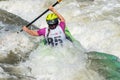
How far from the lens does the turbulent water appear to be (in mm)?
6543

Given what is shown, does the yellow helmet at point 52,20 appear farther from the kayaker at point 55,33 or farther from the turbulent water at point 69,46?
the turbulent water at point 69,46

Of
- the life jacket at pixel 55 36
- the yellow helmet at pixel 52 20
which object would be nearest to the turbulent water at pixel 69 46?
the life jacket at pixel 55 36

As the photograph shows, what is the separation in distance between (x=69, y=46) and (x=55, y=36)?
1.27ft

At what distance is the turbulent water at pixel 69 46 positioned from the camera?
654 cm

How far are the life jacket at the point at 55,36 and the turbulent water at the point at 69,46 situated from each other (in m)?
0.14

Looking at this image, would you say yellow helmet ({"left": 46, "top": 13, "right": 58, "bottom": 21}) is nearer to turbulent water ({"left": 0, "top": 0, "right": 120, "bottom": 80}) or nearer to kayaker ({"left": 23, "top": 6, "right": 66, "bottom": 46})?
kayaker ({"left": 23, "top": 6, "right": 66, "bottom": 46})

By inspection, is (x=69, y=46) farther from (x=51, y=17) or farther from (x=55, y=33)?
(x=51, y=17)

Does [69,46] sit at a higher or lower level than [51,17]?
lower

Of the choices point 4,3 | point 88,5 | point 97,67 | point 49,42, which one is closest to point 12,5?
point 4,3

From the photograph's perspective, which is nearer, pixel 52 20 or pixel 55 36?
pixel 52 20

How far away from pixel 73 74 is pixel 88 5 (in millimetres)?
4645

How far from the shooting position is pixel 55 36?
700 cm

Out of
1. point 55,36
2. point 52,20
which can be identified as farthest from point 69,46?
point 52,20

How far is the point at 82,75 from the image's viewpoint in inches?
251
